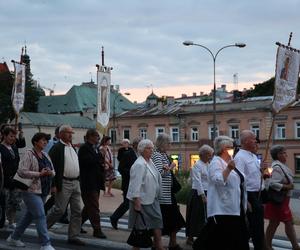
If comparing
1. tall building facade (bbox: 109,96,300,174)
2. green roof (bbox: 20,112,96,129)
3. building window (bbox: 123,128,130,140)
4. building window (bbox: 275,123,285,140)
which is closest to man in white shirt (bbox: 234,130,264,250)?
tall building facade (bbox: 109,96,300,174)

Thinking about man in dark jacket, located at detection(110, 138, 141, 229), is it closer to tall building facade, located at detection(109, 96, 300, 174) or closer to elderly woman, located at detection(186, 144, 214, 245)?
elderly woman, located at detection(186, 144, 214, 245)

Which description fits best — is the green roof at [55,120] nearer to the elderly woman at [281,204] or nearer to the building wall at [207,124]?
the building wall at [207,124]

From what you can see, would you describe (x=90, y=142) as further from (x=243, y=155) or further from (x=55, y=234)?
(x=243, y=155)

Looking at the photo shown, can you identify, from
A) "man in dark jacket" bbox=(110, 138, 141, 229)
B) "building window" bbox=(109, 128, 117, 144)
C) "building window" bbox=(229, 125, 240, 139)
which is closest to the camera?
"man in dark jacket" bbox=(110, 138, 141, 229)

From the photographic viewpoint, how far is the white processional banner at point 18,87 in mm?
20234

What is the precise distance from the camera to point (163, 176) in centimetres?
970

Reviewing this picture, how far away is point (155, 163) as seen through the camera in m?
9.62

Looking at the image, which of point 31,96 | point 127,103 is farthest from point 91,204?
point 127,103

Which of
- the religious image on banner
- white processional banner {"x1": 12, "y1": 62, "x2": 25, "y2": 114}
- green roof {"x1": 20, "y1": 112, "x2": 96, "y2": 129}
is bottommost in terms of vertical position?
the religious image on banner

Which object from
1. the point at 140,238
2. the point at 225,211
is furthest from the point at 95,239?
the point at 225,211

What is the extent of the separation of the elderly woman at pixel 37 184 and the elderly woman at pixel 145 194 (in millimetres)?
1305

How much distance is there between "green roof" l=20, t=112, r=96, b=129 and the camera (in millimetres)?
98262

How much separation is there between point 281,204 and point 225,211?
247 cm

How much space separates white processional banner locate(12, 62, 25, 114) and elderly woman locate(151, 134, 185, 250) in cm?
1109
